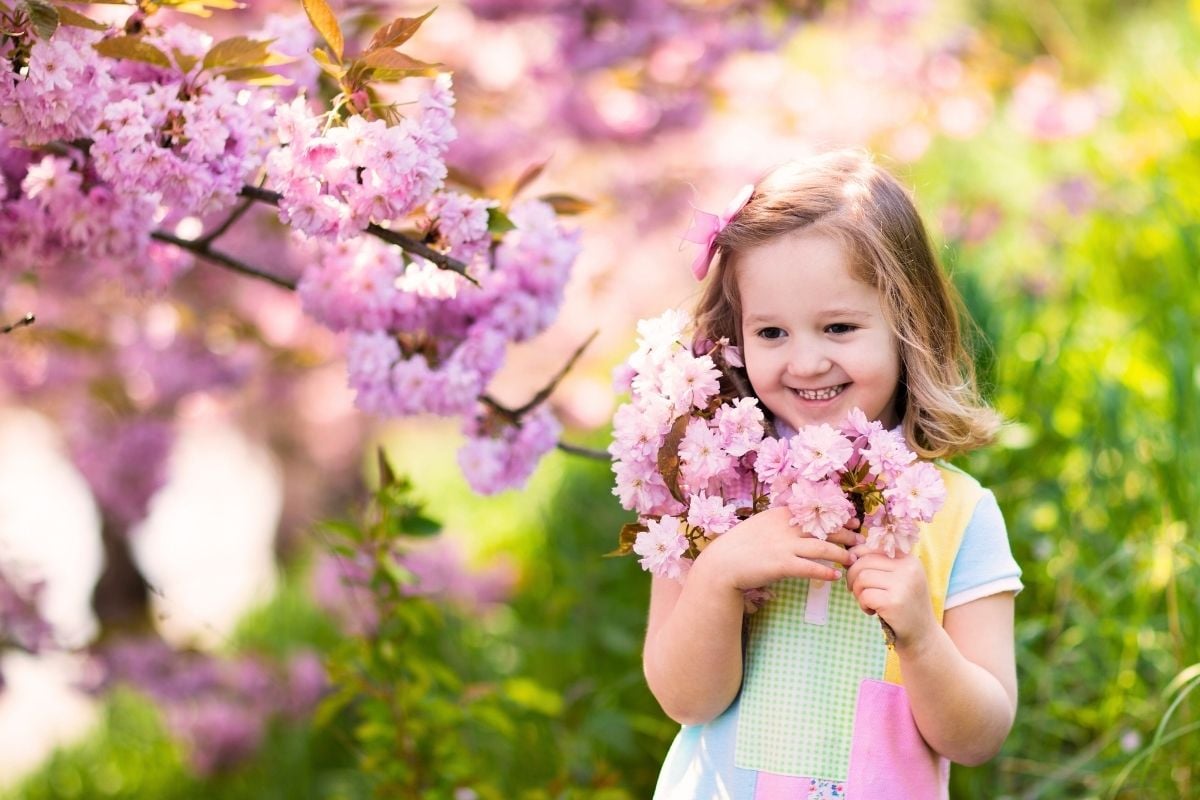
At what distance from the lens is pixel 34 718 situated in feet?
18.2

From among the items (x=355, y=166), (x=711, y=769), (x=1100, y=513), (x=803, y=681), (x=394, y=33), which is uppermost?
(x=394, y=33)

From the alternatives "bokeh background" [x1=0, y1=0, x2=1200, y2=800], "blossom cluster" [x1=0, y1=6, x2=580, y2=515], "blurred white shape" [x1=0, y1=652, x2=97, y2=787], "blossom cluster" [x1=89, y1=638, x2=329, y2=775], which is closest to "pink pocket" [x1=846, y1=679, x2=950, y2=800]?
"bokeh background" [x1=0, y1=0, x2=1200, y2=800]

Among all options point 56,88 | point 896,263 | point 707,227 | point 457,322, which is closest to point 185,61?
point 56,88

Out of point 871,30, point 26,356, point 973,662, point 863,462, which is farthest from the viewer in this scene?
point 871,30

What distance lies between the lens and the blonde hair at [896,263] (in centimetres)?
149

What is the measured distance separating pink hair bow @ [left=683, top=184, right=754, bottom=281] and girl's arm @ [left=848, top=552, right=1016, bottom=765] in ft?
1.41

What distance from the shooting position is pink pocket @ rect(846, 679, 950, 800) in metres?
1.47

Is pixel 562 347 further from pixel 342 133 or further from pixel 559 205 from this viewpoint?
pixel 342 133

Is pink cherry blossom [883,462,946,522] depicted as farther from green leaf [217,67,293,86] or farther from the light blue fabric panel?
green leaf [217,67,293,86]

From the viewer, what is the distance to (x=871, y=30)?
5.37 meters

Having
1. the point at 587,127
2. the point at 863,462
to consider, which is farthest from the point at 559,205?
the point at 587,127

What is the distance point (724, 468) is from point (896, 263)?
33 centimetres

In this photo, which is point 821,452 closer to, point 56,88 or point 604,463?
point 56,88

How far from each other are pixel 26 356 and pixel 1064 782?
306 cm
